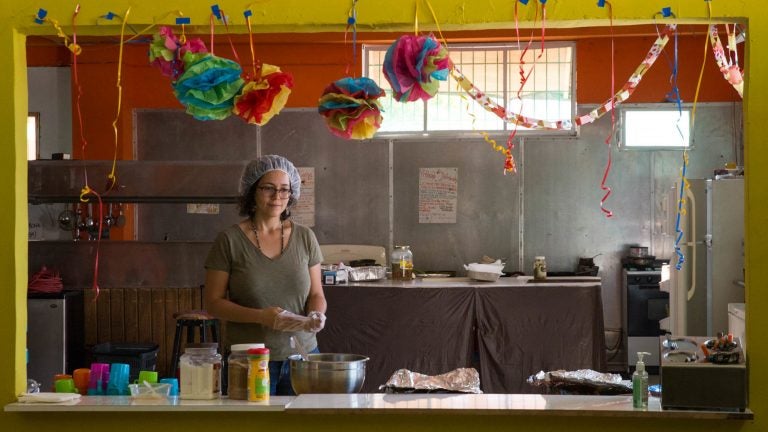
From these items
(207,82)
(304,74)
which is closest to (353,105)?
(207,82)

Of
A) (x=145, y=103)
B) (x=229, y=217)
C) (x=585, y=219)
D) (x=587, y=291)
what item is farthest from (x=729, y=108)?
(x=145, y=103)

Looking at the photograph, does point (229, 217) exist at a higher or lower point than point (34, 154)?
lower

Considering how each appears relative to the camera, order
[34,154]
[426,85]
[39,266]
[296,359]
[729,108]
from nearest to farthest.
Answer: [426,85]
[296,359]
[39,266]
[729,108]
[34,154]

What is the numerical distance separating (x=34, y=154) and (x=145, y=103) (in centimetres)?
143

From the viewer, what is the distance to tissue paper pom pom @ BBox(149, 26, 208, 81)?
3362mm

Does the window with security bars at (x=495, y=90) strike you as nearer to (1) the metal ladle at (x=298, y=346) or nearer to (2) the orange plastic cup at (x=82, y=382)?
(1) the metal ladle at (x=298, y=346)

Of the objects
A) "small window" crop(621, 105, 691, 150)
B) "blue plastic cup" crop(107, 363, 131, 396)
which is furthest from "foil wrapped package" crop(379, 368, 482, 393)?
"small window" crop(621, 105, 691, 150)

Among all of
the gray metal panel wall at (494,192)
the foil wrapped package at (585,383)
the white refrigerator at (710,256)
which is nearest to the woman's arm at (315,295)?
the foil wrapped package at (585,383)

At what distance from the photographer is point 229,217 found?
31.5 ft

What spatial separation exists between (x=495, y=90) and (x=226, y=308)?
20.5 feet

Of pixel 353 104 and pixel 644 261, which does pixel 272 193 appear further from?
pixel 644 261

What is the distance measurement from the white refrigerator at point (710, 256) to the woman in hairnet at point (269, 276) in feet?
13.7

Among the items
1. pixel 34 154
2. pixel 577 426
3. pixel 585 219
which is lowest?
pixel 577 426

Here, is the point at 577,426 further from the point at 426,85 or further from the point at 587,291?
the point at 587,291
